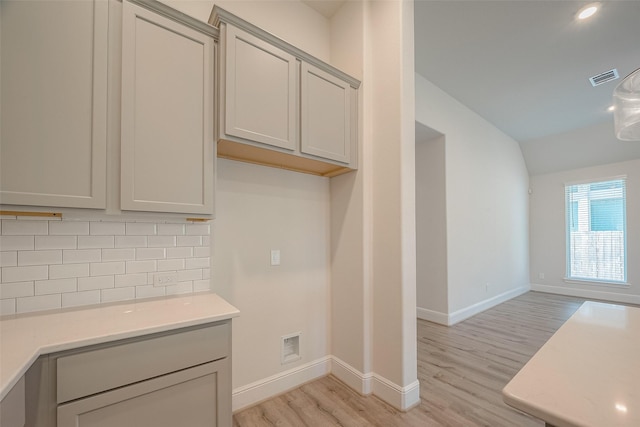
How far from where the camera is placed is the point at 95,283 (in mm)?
1484

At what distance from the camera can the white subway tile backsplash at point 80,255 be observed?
4.66ft

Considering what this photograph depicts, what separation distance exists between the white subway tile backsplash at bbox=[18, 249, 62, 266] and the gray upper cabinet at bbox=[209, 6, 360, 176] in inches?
40.3

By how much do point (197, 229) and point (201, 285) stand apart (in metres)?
0.37

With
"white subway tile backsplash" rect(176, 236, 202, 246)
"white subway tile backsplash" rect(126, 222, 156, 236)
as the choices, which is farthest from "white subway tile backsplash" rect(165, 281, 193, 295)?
"white subway tile backsplash" rect(126, 222, 156, 236)

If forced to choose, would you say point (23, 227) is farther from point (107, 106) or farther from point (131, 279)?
point (107, 106)

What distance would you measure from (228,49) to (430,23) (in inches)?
79.4

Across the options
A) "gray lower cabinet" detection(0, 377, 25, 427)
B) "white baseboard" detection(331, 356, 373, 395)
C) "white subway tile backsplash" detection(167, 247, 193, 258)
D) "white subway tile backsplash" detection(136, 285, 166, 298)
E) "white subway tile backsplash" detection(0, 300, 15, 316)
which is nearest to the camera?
"gray lower cabinet" detection(0, 377, 25, 427)

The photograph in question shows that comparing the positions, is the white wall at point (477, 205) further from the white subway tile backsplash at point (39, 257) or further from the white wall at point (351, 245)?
the white subway tile backsplash at point (39, 257)

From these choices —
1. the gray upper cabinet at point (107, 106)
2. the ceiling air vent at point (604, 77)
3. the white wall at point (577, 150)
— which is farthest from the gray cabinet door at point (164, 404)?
the white wall at point (577, 150)

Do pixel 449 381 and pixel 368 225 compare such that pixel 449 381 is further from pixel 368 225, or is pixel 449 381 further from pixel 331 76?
pixel 331 76

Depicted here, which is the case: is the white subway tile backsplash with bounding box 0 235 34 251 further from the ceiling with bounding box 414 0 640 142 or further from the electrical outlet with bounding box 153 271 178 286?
the ceiling with bounding box 414 0 640 142

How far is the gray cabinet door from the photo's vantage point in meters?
1.05

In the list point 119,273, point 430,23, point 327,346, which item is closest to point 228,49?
point 119,273

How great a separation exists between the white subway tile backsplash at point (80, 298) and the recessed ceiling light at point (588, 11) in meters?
4.24
